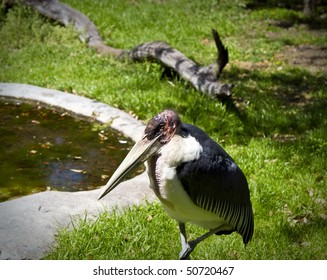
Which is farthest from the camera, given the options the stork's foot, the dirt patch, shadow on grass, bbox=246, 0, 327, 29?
shadow on grass, bbox=246, 0, 327, 29

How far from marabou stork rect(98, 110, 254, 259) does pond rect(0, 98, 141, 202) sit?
65.7 inches

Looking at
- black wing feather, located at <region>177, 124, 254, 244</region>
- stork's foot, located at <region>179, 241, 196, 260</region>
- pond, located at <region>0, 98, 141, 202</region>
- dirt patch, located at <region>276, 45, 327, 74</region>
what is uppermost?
black wing feather, located at <region>177, 124, 254, 244</region>

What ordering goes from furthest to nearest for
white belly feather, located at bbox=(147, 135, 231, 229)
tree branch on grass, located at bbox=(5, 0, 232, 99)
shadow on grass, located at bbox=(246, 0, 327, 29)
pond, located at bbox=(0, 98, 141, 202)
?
shadow on grass, located at bbox=(246, 0, 327, 29)
tree branch on grass, located at bbox=(5, 0, 232, 99)
pond, located at bbox=(0, 98, 141, 202)
white belly feather, located at bbox=(147, 135, 231, 229)

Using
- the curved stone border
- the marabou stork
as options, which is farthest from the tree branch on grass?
the marabou stork

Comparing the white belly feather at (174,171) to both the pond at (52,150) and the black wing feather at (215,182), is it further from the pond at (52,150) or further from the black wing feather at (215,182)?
the pond at (52,150)

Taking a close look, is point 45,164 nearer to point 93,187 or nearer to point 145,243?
point 93,187

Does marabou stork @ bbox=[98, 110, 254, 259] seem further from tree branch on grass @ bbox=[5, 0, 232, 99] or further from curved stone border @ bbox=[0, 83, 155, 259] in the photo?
tree branch on grass @ bbox=[5, 0, 232, 99]

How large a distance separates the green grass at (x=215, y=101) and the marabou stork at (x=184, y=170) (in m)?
0.66

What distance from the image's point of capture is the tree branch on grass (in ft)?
20.3

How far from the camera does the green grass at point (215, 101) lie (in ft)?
12.3

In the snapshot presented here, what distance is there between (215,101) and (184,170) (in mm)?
3459

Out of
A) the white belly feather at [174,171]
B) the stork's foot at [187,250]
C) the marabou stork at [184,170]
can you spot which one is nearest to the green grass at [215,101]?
the stork's foot at [187,250]

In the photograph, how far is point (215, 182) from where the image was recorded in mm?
3012
